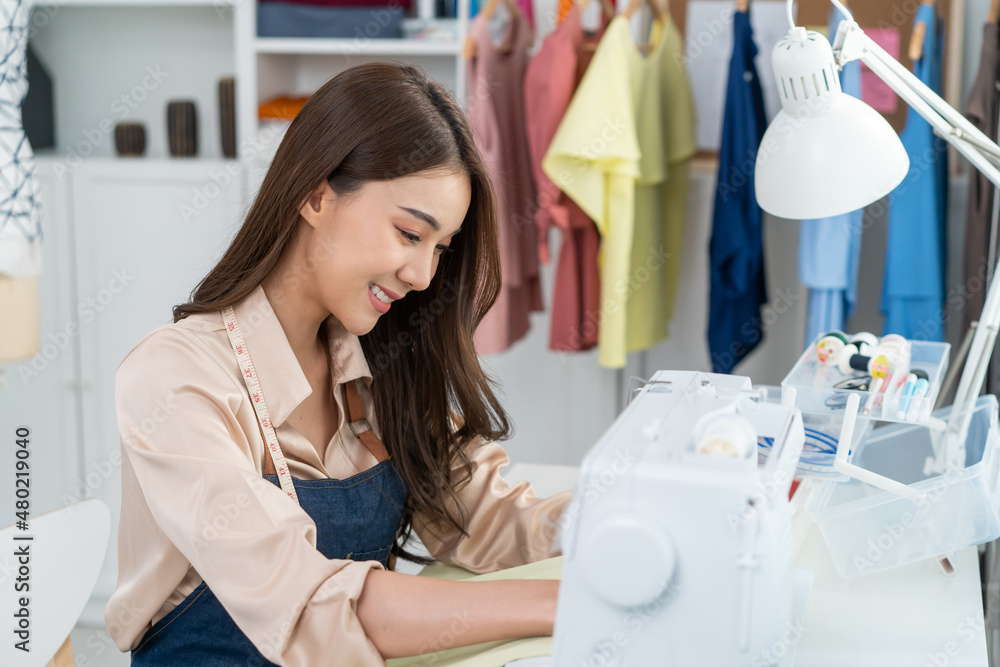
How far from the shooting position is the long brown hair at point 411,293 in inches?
43.8

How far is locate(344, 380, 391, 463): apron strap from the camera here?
1.29m

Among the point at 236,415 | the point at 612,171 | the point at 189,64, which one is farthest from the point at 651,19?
the point at 236,415

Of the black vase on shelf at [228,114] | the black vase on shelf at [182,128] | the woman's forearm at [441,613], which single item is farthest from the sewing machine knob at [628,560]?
the black vase on shelf at [182,128]

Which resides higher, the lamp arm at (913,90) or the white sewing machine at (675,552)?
the lamp arm at (913,90)

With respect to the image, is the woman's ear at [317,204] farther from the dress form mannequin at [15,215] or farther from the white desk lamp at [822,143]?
the dress form mannequin at [15,215]

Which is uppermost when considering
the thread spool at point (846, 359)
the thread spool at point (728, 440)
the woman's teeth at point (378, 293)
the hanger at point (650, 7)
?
the hanger at point (650, 7)

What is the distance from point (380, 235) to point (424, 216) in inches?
2.3

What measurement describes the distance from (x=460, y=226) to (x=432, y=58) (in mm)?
1940

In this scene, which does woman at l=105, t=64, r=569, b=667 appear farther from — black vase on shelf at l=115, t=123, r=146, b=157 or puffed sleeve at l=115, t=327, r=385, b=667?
black vase on shelf at l=115, t=123, r=146, b=157

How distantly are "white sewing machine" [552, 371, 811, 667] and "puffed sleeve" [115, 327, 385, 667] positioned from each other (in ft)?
0.79

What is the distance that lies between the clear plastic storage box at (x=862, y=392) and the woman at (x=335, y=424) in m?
0.41

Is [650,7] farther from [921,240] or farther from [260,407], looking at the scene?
[260,407]

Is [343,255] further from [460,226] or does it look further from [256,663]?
[256,663]

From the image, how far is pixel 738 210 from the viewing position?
235 centimetres
